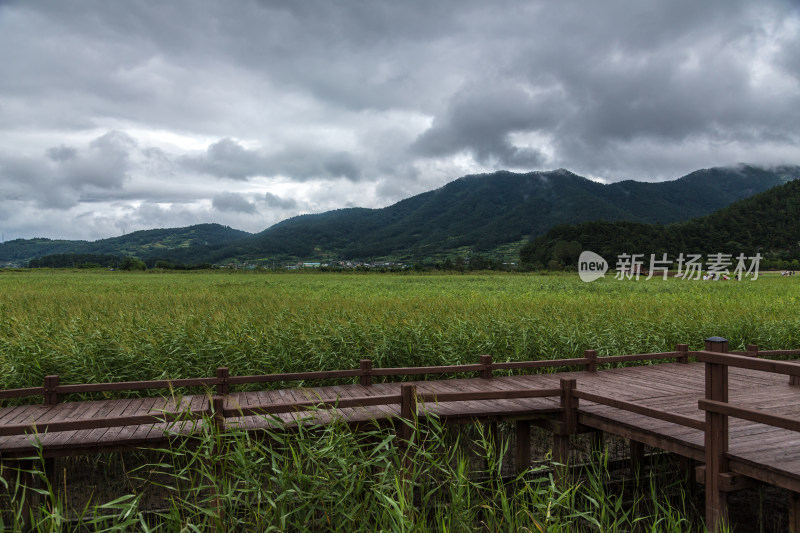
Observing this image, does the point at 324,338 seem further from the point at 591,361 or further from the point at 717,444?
the point at 717,444

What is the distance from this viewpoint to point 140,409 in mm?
7156

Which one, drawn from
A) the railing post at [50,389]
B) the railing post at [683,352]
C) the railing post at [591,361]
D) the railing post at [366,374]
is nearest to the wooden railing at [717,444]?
the railing post at [591,361]

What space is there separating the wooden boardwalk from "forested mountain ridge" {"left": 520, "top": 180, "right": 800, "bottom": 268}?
8502 cm

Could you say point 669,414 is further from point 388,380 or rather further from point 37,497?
point 37,497

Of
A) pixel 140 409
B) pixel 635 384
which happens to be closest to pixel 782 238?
pixel 635 384

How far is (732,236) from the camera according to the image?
91375 millimetres

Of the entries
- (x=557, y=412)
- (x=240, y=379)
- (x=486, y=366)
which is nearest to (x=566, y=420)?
(x=557, y=412)

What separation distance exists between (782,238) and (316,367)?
11006 centimetres

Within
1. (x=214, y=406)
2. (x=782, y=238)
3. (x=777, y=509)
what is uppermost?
(x=782, y=238)

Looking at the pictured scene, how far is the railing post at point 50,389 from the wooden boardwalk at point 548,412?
0.07 feet

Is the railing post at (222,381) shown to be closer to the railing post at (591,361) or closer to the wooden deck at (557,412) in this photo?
the wooden deck at (557,412)

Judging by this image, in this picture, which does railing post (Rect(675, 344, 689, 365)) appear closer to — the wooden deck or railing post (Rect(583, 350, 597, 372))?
the wooden deck

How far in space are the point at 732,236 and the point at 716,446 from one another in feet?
343

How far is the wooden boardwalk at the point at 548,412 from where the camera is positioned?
4.93 m
